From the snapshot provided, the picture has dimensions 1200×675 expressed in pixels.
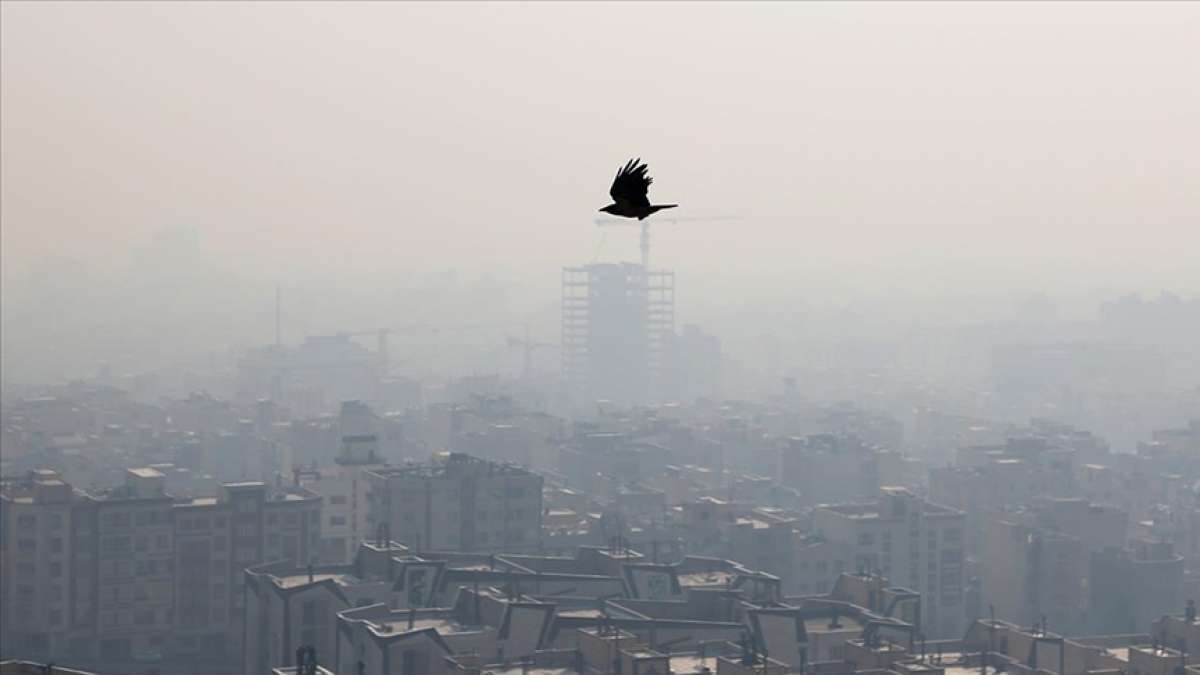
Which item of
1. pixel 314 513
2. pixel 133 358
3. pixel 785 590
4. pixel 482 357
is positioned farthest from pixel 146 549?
pixel 482 357

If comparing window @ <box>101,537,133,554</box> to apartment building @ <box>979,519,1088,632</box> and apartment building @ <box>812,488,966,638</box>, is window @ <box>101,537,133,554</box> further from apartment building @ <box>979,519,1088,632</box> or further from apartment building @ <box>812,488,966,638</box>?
apartment building @ <box>979,519,1088,632</box>

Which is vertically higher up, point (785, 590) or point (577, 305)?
point (577, 305)

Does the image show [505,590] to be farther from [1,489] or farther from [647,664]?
[1,489]

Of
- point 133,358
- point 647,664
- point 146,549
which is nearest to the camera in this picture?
point 647,664

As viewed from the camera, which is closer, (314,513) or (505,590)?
(505,590)

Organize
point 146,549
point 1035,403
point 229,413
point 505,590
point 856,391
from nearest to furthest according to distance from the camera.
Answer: point 505,590, point 146,549, point 229,413, point 1035,403, point 856,391

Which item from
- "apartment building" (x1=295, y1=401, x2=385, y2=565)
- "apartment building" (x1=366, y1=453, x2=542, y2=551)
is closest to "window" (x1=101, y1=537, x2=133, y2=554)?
"apartment building" (x1=295, y1=401, x2=385, y2=565)

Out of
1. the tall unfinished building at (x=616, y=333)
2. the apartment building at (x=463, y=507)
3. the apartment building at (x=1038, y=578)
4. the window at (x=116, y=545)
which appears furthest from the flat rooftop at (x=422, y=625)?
the tall unfinished building at (x=616, y=333)
